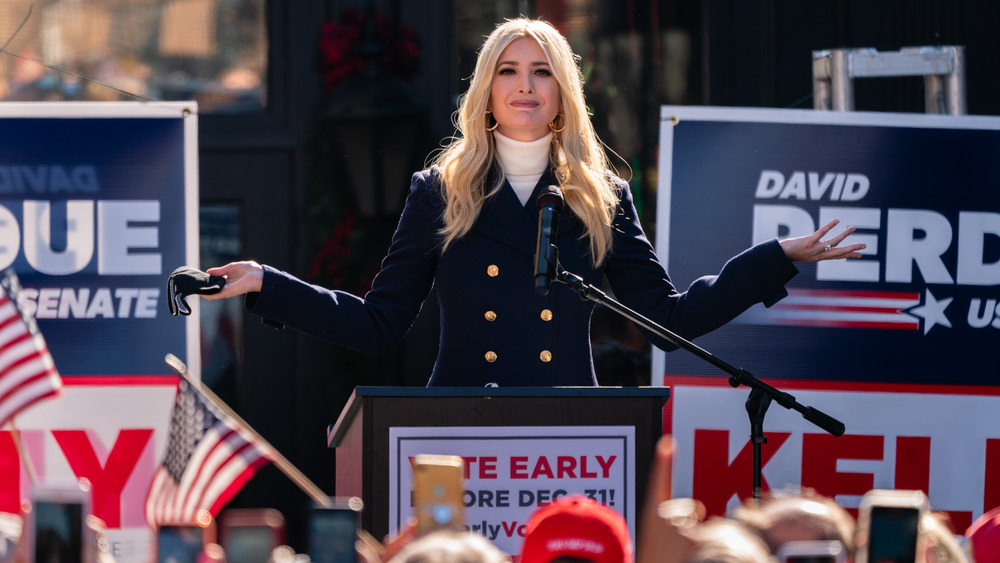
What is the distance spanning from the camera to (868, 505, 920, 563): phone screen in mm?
1487

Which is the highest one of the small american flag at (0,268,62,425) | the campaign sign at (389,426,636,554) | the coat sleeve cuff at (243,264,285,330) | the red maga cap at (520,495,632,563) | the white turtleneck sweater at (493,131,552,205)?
the white turtleneck sweater at (493,131,552,205)

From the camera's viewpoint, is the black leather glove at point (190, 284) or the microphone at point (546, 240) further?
the black leather glove at point (190, 284)

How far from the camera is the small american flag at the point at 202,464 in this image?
1.98 meters

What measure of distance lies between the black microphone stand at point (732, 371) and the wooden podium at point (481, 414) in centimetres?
23

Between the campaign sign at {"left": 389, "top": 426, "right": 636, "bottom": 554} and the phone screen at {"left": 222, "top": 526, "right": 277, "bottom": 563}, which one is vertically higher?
the phone screen at {"left": 222, "top": 526, "right": 277, "bottom": 563}

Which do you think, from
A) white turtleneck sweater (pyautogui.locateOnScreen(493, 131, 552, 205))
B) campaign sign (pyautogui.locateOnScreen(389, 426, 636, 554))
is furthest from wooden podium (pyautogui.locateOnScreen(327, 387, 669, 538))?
white turtleneck sweater (pyautogui.locateOnScreen(493, 131, 552, 205))

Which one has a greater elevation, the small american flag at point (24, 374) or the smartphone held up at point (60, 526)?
the small american flag at point (24, 374)

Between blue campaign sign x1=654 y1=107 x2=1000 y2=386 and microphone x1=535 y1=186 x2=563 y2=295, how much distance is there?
1.91 meters

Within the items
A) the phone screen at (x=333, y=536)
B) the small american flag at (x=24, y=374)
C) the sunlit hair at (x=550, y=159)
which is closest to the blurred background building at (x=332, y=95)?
the sunlit hair at (x=550, y=159)

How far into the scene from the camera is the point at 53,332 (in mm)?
4801

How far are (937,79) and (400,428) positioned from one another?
9.94ft

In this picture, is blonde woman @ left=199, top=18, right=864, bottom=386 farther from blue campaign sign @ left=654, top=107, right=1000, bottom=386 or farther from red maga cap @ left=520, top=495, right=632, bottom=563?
red maga cap @ left=520, top=495, right=632, bottom=563

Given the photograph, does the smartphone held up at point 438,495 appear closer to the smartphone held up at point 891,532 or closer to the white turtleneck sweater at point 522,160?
the smartphone held up at point 891,532

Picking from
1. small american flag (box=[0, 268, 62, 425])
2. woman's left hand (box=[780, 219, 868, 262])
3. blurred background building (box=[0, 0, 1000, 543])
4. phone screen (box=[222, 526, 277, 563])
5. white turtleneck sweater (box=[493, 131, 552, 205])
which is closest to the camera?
phone screen (box=[222, 526, 277, 563])
